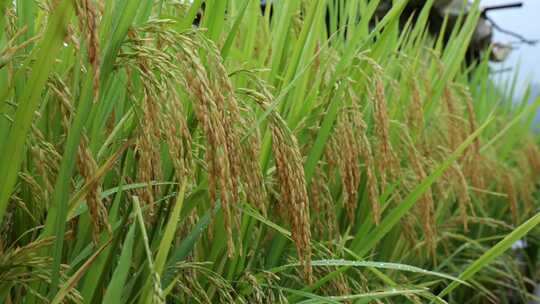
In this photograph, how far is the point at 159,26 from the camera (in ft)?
3.40

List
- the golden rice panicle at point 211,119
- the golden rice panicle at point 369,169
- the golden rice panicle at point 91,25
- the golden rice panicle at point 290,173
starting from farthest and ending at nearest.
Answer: the golden rice panicle at point 369,169 < the golden rice panicle at point 290,173 < the golden rice panicle at point 211,119 < the golden rice panicle at point 91,25

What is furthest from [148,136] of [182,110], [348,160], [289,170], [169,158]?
[348,160]

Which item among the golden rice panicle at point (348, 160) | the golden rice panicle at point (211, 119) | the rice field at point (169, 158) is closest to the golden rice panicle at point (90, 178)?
the rice field at point (169, 158)

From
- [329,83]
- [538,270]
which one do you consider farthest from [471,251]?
[329,83]

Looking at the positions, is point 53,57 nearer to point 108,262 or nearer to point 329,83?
point 108,262

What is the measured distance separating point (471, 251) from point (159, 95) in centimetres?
275

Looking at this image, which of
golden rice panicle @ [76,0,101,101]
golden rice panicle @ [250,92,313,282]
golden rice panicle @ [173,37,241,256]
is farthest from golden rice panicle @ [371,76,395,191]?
golden rice panicle @ [76,0,101,101]

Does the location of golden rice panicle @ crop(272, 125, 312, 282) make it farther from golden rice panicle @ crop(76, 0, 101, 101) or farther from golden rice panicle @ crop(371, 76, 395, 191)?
→ golden rice panicle @ crop(371, 76, 395, 191)

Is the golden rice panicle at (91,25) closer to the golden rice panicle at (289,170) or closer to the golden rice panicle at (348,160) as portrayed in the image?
the golden rice panicle at (289,170)

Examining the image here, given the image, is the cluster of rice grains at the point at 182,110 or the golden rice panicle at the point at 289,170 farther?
the golden rice panicle at the point at 289,170

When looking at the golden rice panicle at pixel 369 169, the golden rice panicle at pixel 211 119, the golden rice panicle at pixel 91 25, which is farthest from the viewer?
the golden rice panicle at pixel 369 169

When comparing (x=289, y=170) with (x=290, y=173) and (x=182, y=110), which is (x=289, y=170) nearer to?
(x=290, y=173)

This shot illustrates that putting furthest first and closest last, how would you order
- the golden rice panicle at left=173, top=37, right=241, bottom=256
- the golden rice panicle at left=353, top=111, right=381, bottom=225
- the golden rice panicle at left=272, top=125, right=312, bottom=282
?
the golden rice panicle at left=353, top=111, right=381, bottom=225 < the golden rice panicle at left=272, top=125, right=312, bottom=282 < the golden rice panicle at left=173, top=37, right=241, bottom=256

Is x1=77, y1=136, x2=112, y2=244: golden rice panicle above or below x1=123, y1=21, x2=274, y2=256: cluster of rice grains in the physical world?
below
